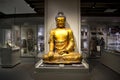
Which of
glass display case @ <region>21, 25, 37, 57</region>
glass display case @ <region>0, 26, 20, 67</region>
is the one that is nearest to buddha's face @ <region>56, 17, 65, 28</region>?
glass display case @ <region>0, 26, 20, 67</region>

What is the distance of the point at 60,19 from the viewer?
4023 millimetres

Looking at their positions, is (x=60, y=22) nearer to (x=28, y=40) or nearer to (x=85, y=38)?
(x=85, y=38)

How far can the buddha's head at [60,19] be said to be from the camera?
4.02m

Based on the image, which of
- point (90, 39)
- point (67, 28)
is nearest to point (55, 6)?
point (67, 28)

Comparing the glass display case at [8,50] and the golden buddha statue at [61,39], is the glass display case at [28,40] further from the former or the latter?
the golden buddha statue at [61,39]

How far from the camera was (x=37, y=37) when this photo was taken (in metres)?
10.6

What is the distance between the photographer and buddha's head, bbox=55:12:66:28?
13.2 ft

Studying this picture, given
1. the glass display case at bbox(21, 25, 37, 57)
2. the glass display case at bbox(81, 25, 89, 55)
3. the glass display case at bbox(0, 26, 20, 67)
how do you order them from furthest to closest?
the glass display case at bbox(21, 25, 37, 57) < the glass display case at bbox(81, 25, 89, 55) < the glass display case at bbox(0, 26, 20, 67)

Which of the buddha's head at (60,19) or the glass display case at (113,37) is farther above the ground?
the buddha's head at (60,19)

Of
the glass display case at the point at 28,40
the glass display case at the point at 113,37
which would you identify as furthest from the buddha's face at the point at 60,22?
the glass display case at the point at 28,40

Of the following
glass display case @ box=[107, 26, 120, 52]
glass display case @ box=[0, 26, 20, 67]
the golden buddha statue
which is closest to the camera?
the golden buddha statue

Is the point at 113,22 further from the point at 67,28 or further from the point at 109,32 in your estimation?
the point at 67,28

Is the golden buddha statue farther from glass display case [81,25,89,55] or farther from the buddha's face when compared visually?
glass display case [81,25,89,55]

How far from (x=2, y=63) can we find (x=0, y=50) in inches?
21.0
